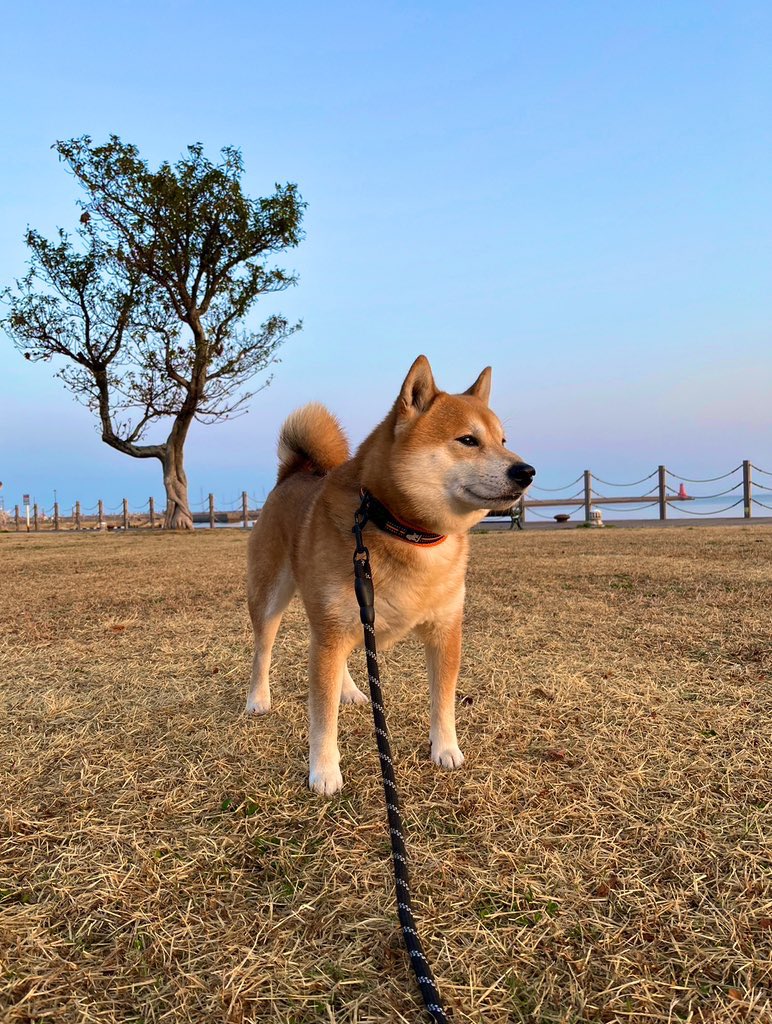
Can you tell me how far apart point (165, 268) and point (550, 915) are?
70.4ft

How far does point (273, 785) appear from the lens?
2.31m

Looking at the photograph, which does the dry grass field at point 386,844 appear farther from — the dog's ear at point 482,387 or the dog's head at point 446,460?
the dog's ear at point 482,387

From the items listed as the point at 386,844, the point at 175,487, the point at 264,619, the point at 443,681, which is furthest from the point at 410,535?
the point at 175,487

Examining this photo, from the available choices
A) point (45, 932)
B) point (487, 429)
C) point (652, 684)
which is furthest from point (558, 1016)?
point (652, 684)

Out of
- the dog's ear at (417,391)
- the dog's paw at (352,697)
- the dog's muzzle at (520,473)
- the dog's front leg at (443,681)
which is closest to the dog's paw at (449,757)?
the dog's front leg at (443,681)

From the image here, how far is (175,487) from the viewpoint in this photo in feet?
71.3

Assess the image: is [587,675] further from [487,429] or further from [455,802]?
[487,429]

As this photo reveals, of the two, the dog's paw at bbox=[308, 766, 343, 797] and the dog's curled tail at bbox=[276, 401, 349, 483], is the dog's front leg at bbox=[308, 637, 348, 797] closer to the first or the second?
the dog's paw at bbox=[308, 766, 343, 797]

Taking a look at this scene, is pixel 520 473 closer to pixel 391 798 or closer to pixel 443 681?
pixel 443 681

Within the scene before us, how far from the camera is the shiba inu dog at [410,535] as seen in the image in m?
2.24

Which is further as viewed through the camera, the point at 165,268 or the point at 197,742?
the point at 165,268

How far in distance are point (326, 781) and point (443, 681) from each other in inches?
23.0

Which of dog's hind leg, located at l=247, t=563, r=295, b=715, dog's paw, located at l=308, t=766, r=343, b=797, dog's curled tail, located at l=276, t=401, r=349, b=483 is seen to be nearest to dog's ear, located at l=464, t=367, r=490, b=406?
dog's curled tail, located at l=276, t=401, r=349, b=483

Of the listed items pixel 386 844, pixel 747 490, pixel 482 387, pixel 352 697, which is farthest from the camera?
pixel 747 490
